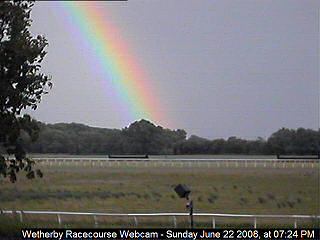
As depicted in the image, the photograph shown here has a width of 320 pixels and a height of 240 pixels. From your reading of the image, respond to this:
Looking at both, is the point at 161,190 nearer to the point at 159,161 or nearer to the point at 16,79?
the point at 159,161

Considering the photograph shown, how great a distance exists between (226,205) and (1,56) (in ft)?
28.1

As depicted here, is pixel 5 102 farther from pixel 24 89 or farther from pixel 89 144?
pixel 89 144

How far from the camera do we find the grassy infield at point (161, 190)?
14.5 meters

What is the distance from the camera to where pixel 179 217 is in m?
11.3

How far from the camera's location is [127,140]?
1064cm

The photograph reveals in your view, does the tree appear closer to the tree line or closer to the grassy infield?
the tree line
